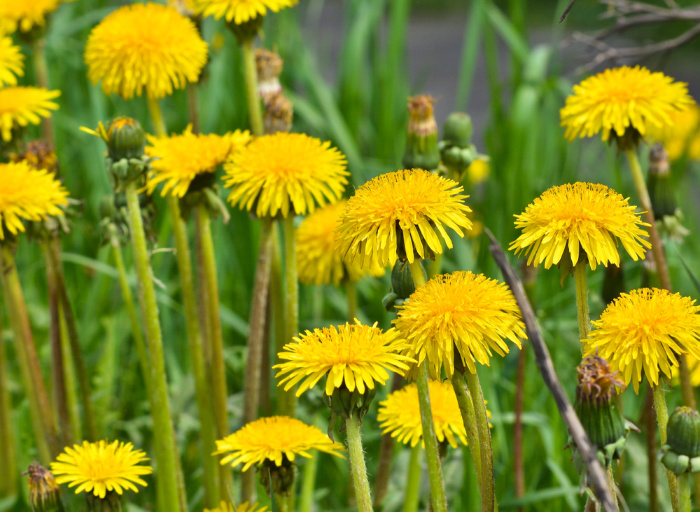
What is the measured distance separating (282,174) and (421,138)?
25 cm

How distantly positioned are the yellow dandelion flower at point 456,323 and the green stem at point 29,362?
82 centimetres

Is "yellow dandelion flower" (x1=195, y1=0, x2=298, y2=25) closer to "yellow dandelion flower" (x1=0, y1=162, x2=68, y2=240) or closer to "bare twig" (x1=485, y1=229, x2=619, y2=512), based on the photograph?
"yellow dandelion flower" (x1=0, y1=162, x2=68, y2=240)

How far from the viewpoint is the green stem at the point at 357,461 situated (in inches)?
34.0

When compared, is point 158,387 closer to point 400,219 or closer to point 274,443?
point 274,443

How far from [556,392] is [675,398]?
1268 millimetres

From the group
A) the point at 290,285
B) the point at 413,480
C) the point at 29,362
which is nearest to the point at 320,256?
the point at 290,285

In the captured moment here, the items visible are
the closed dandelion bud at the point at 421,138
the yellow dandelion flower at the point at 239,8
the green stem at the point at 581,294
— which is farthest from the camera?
the yellow dandelion flower at the point at 239,8

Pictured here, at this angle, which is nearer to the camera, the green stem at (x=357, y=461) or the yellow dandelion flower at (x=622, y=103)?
the green stem at (x=357, y=461)

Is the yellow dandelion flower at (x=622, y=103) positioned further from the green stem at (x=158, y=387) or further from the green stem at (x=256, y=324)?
the green stem at (x=158, y=387)

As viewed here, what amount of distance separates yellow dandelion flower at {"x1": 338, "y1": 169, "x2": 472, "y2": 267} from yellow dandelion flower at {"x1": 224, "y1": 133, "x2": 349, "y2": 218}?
302 millimetres

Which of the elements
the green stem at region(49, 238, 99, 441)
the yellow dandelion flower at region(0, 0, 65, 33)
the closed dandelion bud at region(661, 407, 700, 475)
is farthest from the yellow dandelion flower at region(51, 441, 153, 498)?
the yellow dandelion flower at region(0, 0, 65, 33)

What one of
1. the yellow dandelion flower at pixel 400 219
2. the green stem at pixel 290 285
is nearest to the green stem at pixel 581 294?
the yellow dandelion flower at pixel 400 219

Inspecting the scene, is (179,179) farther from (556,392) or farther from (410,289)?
(556,392)

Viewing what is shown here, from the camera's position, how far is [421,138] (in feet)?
4.33
